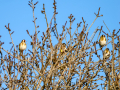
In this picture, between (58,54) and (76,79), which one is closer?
(58,54)

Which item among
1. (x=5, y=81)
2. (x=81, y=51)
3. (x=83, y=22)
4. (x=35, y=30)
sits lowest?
(x=5, y=81)

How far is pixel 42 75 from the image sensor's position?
3.75 m

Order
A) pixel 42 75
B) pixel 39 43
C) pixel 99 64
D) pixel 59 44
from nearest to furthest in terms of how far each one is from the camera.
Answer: pixel 42 75
pixel 59 44
pixel 39 43
pixel 99 64

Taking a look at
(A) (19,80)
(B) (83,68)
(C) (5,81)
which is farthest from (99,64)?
(C) (5,81)

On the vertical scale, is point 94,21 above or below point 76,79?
above

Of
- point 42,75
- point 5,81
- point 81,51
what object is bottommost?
point 42,75

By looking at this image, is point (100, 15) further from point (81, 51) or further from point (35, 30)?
point (35, 30)

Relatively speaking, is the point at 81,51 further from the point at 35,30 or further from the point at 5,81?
the point at 5,81

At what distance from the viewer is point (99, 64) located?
4.66m

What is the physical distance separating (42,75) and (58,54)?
1.86 feet

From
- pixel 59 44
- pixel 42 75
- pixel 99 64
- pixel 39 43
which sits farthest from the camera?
pixel 99 64

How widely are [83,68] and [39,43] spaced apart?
1.29 m

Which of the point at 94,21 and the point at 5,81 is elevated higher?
the point at 94,21

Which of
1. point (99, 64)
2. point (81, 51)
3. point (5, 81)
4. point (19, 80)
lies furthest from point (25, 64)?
point (99, 64)
